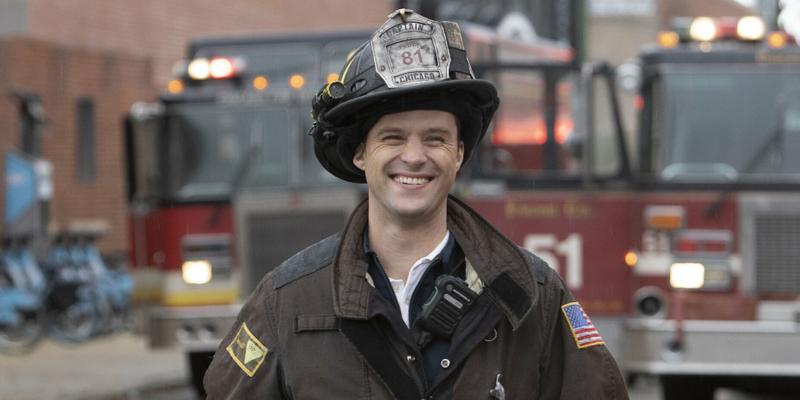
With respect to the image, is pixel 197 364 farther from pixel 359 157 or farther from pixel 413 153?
pixel 413 153

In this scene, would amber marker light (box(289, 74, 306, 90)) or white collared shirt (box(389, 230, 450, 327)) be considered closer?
white collared shirt (box(389, 230, 450, 327))

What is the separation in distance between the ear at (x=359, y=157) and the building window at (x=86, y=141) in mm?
20045

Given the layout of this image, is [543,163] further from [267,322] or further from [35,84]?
[35,84]

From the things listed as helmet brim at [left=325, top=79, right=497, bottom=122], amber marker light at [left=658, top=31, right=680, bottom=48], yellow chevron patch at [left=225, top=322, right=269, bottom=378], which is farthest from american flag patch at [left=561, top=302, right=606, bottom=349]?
amber marker light at [left=658, top=31, right=680, bottom=48]

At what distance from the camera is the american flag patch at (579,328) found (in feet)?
10.4

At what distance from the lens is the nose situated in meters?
3.15

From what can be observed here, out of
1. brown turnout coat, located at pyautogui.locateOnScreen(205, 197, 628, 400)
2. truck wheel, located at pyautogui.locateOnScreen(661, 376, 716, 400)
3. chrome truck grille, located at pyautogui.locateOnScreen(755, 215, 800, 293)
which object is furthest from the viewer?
truck wheel, located at pyautogui.locateOnScreen(661, 376, 716, 400)

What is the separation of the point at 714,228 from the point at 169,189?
440cm

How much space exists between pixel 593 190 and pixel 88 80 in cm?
1336

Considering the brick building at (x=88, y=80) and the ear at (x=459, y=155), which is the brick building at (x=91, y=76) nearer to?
the brick building at (x=88, y=80)

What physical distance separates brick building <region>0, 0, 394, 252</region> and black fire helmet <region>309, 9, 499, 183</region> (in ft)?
59.1

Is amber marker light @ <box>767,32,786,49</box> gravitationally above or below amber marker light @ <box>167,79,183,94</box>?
above

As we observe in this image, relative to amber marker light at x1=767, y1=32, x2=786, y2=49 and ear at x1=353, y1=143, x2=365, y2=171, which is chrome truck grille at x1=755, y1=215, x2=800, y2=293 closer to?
amber marker light at x1=767, y1=32, x2=786, y2=49

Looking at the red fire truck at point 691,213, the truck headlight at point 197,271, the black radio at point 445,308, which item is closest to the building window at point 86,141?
the truck headlight at point 197,271
